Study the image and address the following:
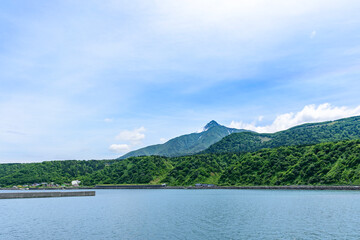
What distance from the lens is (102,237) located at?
179 feet

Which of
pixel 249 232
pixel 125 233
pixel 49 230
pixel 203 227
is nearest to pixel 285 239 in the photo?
pixel 249 232

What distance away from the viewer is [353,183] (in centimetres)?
18412

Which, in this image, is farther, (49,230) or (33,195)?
(33,195)

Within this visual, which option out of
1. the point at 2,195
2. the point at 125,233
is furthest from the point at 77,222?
the point at 2,195

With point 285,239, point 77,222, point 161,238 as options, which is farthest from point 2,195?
point 285,239

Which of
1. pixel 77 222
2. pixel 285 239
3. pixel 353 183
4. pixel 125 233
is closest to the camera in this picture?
pixel 285 239

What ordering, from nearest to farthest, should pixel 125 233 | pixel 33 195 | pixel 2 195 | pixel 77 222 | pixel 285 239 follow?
1. pixel 285 239
2. pixel 125 233
3. pixel 77 222
4. pixel 2 195
5. pixel 33 195

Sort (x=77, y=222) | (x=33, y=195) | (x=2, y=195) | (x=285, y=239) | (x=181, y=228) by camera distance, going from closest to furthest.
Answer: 1. (x=285, y=239)
2. (x=181, y=228)
3. (x=77, y=222)
4. (x=2, y=195)
5. (x=33, y=195)

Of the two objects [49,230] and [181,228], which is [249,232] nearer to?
[181,228]

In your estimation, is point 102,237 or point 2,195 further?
point 2,195

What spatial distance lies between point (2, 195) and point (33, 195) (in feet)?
59.0

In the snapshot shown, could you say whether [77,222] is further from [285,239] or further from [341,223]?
[341,223]

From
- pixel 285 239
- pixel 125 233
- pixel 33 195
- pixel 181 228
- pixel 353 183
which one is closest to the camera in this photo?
pixel 285 239

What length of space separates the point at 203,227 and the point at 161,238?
13.7 m
